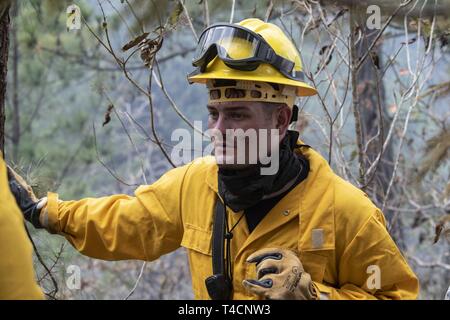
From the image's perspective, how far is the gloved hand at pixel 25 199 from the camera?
299cm

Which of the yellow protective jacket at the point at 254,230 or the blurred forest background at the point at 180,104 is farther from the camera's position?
the blurred forest background at the point at 180,104

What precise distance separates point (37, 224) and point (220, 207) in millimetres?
767

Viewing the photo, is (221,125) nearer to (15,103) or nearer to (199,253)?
(199,253)

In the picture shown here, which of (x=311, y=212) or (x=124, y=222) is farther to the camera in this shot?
(x=124, y=222)

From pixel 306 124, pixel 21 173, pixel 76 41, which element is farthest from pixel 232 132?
pixel 76 41

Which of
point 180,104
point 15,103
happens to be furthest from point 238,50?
point 180,104

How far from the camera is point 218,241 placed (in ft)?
9.77

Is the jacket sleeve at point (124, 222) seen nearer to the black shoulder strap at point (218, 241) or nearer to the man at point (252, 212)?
the man at point (252, 212)

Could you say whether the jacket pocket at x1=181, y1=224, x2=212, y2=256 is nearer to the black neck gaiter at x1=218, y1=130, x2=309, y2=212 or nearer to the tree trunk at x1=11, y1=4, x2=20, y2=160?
the black neck gaiter at x1=218, y1=130, x2=309, y2=212

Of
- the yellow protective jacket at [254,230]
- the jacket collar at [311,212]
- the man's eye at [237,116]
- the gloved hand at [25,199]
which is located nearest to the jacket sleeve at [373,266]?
the yellow protective jacket at [254,230]

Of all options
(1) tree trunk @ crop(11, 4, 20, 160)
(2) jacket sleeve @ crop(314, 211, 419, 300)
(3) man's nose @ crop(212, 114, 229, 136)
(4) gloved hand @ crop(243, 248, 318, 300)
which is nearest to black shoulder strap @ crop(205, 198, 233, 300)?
(4) gloved hand @ crop(243, 248, 318, 300)

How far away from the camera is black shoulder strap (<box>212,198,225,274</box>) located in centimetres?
295

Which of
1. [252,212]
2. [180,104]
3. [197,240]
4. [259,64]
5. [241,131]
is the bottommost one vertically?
[197,240]

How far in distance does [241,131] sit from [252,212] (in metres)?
0.33
